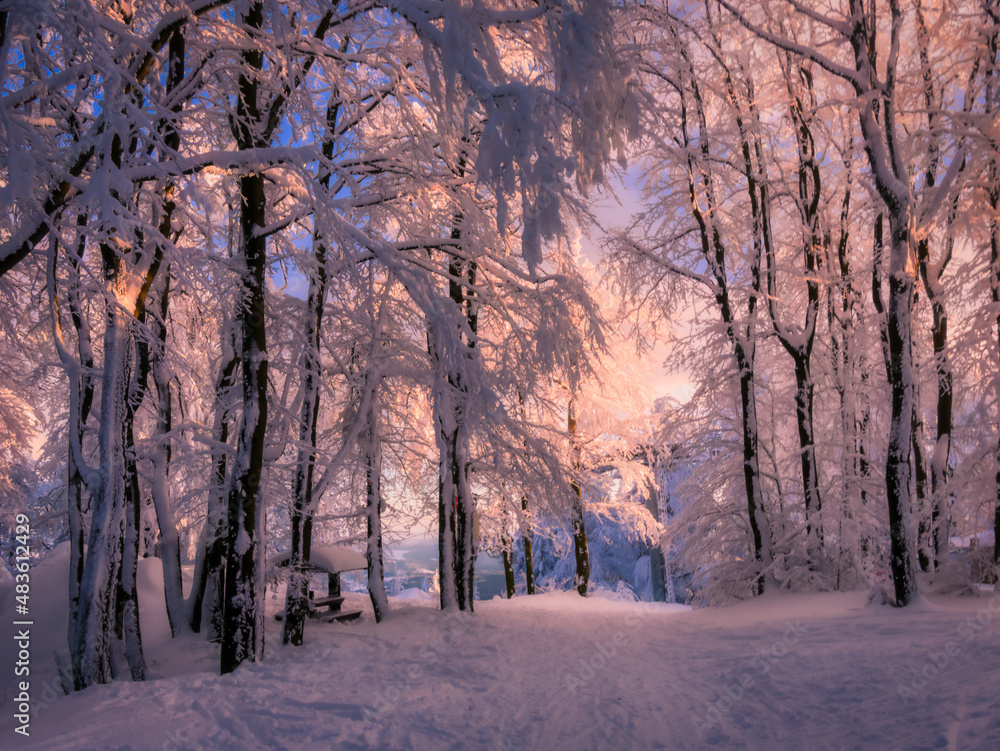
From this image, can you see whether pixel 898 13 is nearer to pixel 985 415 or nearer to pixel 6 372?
pixel 985 415

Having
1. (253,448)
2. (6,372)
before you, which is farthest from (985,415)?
(6,372)

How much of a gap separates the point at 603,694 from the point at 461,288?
24.2 feet

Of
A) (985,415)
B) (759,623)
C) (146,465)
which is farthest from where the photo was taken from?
(146,465)

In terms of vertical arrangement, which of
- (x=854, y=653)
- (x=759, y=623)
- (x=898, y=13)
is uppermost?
(x=898, y=13)

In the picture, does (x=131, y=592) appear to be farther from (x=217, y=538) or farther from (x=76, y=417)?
(x=76, y=417)

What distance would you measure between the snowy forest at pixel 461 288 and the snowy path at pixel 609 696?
24 cm

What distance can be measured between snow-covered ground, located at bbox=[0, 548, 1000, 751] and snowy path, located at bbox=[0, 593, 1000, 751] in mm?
18

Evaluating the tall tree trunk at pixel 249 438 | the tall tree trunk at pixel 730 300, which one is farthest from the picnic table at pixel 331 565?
the tall tree trunk at pixel 730 300

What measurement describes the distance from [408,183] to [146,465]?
308 inches

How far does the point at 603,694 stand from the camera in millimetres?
4773

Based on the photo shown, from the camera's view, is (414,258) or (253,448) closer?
(253,448)

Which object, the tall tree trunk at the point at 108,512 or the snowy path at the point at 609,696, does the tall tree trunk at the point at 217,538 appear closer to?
the tall tree trunk at the point at 108,512

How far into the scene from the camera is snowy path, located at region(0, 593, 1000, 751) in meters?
3.64

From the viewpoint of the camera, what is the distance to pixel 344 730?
13.2ft
